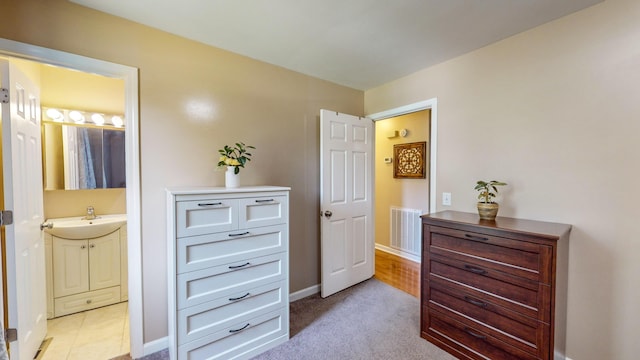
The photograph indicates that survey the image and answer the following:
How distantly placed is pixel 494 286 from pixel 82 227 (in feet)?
11.4

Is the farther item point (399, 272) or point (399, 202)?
point (399, 202)

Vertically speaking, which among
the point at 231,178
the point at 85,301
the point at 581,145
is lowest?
the point at 85,301

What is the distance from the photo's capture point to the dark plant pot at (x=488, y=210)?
1.83m

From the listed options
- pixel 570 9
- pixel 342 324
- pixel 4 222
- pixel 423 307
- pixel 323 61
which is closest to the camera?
pixel 4 222

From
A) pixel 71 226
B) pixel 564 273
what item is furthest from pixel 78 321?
pixel 564 273

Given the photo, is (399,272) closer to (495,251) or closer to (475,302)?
(475,302)

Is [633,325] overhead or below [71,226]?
below

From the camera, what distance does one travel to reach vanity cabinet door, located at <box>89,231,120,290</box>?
2420 mm

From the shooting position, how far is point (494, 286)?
5.31 feet

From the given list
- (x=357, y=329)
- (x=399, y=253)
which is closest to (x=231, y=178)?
(x=357, y=329)

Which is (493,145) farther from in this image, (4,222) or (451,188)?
(4,222)

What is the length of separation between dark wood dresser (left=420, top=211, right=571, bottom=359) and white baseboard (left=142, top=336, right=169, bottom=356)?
205 cm

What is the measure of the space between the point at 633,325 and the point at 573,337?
1.07 ft

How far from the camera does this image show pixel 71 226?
89.9 inches
